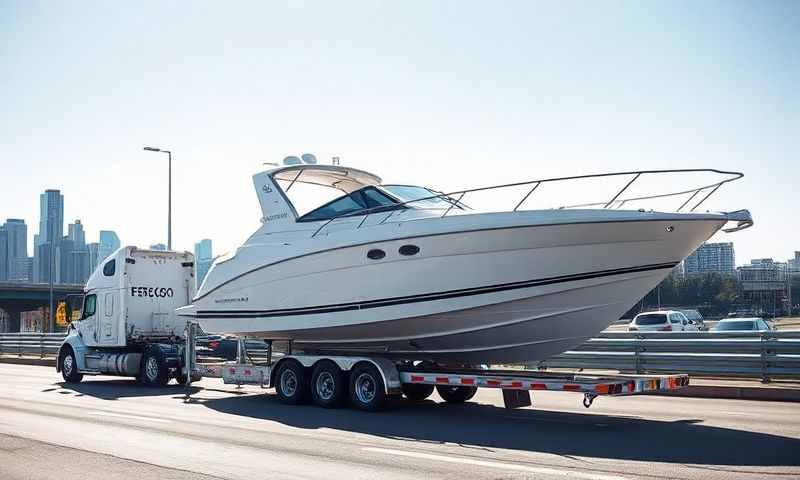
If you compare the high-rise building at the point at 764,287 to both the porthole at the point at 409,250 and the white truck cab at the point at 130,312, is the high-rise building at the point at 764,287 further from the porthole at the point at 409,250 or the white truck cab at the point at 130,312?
the porthole at the point at 409,250

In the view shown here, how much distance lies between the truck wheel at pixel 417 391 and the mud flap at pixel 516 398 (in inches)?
96.3

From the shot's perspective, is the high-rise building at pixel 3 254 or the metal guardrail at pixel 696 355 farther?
the high-rise building at pixel 3 254

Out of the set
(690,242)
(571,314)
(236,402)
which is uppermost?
(690,242)

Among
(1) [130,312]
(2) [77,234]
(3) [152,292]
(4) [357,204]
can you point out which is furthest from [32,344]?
(2) [77,234]

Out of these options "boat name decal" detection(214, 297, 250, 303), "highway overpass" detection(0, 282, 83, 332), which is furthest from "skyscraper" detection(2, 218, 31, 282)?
"boat name decal" detection(214, 297, 250, 303)

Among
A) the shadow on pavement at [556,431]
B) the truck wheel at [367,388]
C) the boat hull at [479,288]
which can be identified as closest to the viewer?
the shadow on pavement at [556,431]

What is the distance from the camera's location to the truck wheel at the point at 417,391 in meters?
14.7

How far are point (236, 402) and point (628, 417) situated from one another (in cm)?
729

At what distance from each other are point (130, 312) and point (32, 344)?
1639cm

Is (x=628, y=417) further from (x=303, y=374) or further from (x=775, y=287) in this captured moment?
(x=775, y=287)

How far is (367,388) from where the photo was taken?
43.3ft

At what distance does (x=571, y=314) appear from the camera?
1195cm

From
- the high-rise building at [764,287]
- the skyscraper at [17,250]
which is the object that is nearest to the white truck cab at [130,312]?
the high-rise building at [764,287]

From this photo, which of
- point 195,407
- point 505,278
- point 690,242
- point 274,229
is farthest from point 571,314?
point 195,407
